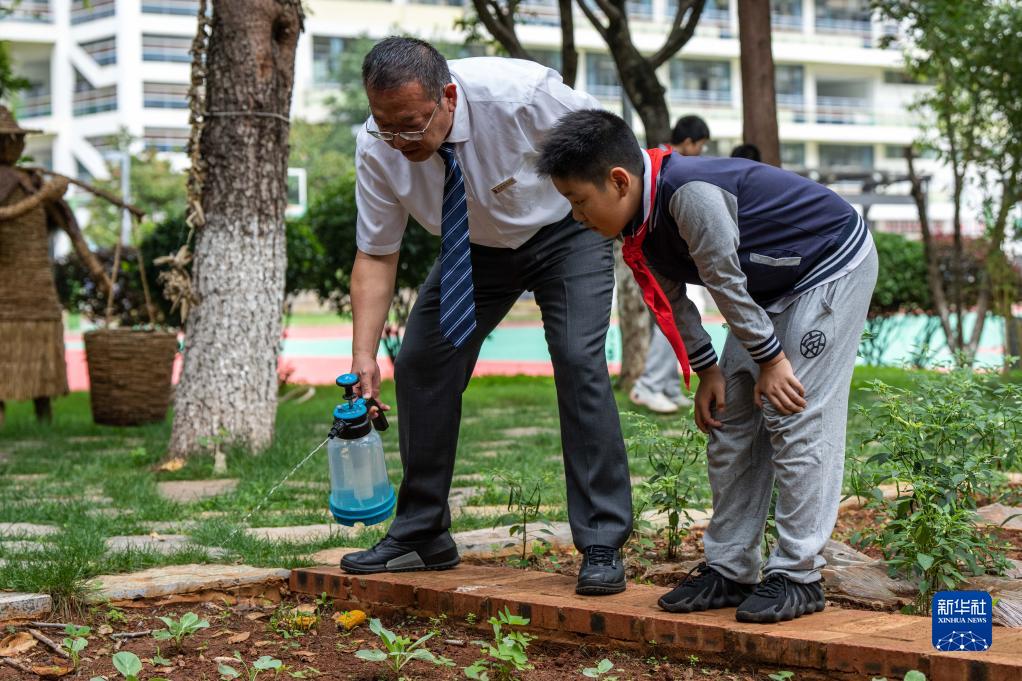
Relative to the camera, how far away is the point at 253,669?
2.86 m

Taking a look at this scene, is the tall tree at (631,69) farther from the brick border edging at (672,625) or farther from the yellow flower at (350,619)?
the yellow flower at (350,619)

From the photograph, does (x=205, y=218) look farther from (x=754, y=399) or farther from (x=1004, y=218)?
(x=1004, y=218)

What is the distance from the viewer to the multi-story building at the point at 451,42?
1962 inches

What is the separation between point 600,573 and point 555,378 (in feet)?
1.90

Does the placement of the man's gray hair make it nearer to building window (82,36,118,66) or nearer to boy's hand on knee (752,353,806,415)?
boy's hand on knee (752,353,806,415)

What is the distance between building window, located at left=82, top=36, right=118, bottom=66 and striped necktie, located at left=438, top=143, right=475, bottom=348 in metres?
50.6

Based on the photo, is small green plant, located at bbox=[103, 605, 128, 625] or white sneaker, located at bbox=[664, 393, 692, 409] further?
white sneaker, located at bbox=[664, 393, 692, 409]

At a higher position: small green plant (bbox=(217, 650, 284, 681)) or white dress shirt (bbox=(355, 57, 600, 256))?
white dress shirt (bbox=(355, 57, 600, 256))

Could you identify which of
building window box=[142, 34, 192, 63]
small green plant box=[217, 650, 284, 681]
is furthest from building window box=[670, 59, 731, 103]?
small green plant box=[217, 650, 284, 681]

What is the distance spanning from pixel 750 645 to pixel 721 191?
3.67ft

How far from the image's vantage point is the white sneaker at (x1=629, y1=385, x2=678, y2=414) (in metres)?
8.88

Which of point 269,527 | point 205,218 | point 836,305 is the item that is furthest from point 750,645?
point 205,218

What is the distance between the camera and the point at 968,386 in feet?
12.3

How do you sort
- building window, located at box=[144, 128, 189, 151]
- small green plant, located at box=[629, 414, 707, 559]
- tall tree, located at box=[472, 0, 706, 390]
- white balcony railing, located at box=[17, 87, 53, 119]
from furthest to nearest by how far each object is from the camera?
white balcony railing, located at box=[17, 87, 53, 119], building window, located at box=[144, 128, 189, 151], tall tree, located at box=[472, 0, 706, 390], small green plant, located at box=[629, 414, 707, 559]
